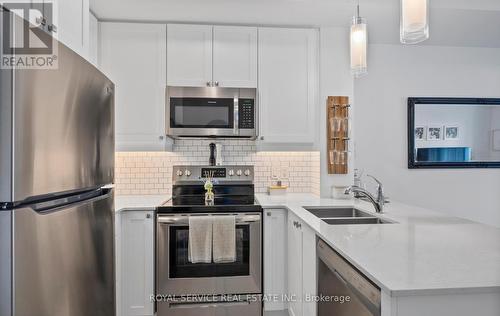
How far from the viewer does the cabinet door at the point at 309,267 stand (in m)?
1.65

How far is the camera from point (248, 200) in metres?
2.68

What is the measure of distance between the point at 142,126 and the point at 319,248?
5.98ft

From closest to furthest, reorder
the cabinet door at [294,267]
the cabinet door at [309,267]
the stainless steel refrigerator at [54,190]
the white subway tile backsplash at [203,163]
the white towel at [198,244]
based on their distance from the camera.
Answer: the stainless steel refrigerator at [54,190], the cabinet door at [309,267], the cabinet door at [294,267], the white towel at [198,244], the white subway tile backsplash at [203,163]

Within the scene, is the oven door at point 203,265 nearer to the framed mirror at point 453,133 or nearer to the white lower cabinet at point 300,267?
the white lower cabinet at point 300,267

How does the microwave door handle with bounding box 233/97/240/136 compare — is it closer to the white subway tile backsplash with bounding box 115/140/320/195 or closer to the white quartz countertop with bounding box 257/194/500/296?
the white subway tile backsplash with bounding box 115/140/320/195

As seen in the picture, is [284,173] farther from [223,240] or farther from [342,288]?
[342,288]

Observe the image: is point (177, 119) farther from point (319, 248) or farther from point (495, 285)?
point (495, 285)

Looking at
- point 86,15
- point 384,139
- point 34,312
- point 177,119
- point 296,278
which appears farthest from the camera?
point 384,139

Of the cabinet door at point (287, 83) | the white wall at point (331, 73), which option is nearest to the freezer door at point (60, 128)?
the cabinet door at point (287, 83)

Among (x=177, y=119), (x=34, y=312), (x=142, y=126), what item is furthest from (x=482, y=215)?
(x=34, y=312)

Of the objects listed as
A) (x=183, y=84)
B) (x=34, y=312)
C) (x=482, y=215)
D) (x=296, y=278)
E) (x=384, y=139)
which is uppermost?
(x=183, y=84)

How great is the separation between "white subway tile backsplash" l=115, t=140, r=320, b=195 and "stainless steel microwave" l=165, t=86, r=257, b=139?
1.32ft

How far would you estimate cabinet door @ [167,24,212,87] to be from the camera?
2.62m

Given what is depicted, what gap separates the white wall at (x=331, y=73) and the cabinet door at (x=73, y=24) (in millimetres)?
1921
